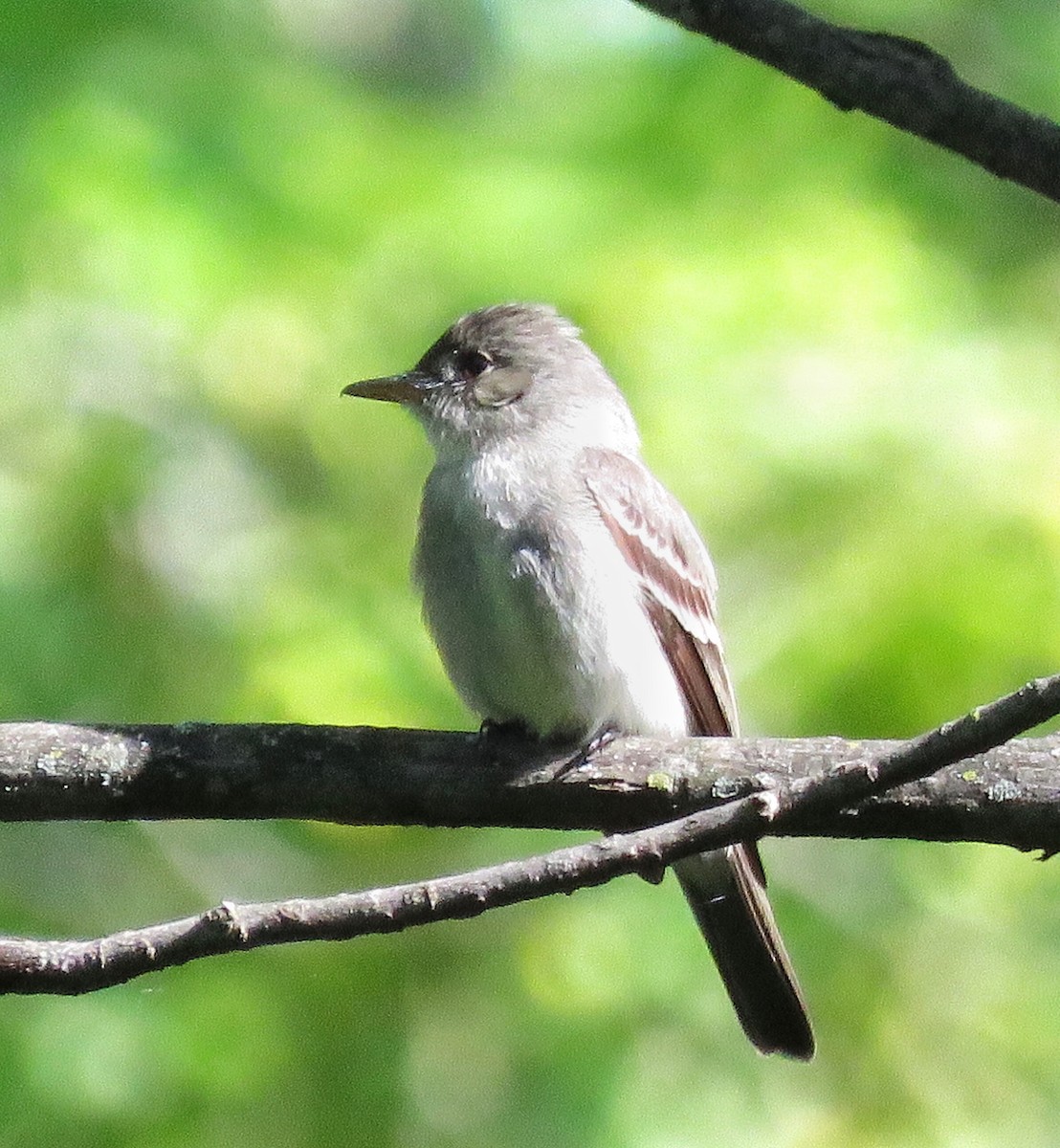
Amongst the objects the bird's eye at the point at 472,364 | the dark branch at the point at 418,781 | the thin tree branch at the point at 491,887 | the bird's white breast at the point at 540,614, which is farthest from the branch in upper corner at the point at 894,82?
the bird's eye at the point at 472,364

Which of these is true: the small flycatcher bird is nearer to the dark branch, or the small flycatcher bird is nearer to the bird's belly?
the bird's belly

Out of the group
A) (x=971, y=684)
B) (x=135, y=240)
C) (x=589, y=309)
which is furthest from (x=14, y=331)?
(x=971, y=684)

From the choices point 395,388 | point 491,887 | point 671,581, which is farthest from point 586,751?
point 395,388

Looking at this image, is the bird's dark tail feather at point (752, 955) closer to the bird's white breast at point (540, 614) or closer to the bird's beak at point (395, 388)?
the bird's white breast at point (540, 614)

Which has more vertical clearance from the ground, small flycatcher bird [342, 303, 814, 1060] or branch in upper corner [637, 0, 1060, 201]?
branch in upper corner [637, 0, 1060, 201]

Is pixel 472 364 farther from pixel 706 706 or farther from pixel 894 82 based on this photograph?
pixel 894 82

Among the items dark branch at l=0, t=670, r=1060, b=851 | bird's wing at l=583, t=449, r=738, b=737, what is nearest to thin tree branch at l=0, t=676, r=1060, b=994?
dark branch at l=0, t=670, r=1060, b=851
